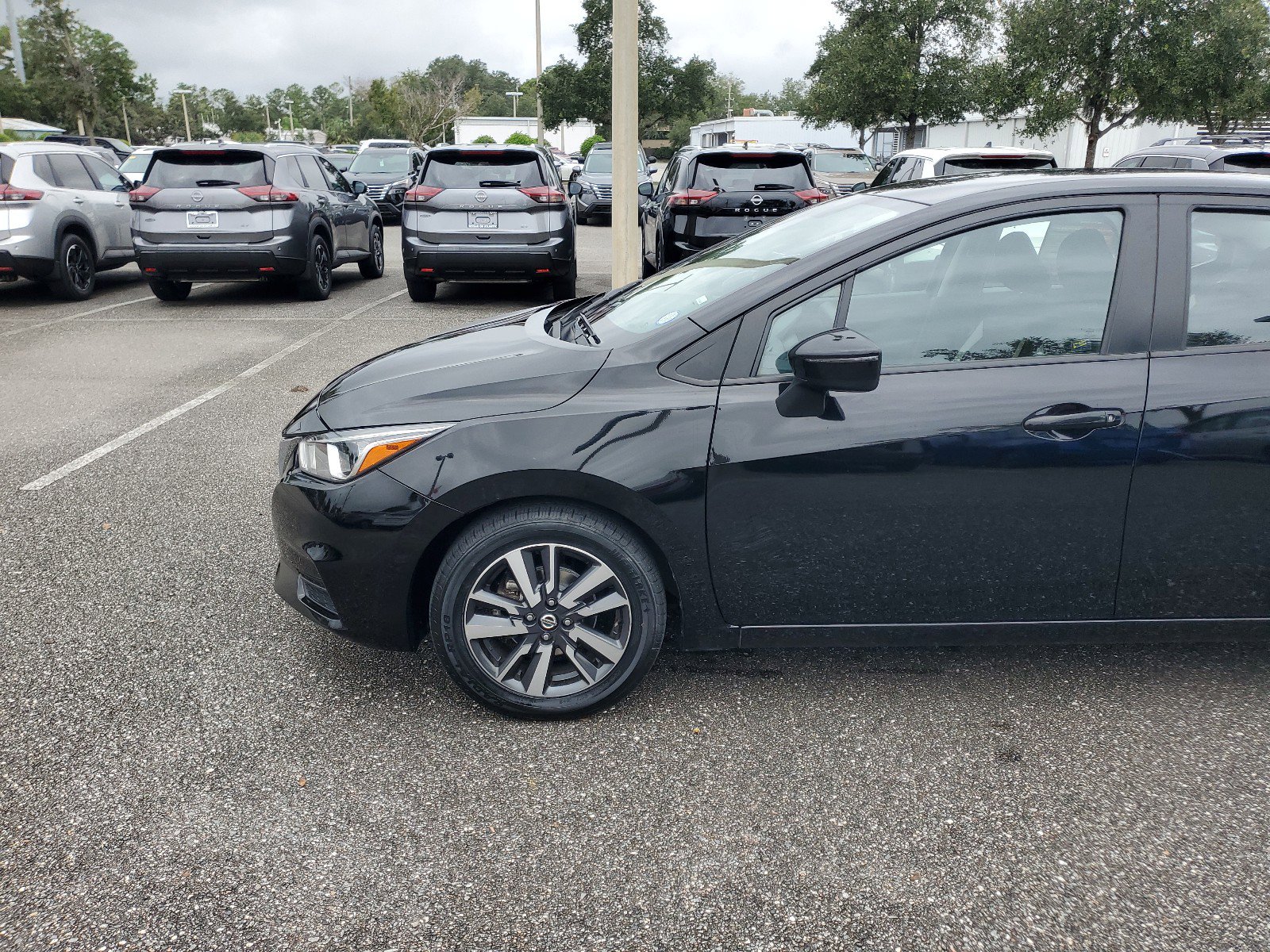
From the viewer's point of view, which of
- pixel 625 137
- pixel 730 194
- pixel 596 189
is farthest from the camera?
pixel 596 189

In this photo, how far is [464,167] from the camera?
11227 mm

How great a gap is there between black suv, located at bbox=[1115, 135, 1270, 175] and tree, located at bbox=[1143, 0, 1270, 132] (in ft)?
24.2

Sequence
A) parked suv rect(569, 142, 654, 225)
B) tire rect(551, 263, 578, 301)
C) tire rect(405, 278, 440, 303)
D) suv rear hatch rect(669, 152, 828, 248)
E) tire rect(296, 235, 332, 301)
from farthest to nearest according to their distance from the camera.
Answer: parked suv rect(569, 142, 654, 225), tire rect(405, 278, 440, 303), tire rect(296, 235, 332, 301), tire rect(551, 263, 578, 301), suv rear hatch rect(669, 152, 828, 248)

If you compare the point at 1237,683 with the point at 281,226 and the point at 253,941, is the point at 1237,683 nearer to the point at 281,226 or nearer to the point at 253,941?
the point at 253,941

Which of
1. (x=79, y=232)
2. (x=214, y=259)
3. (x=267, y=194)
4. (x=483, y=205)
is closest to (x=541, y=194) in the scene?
(x=483, y=205)

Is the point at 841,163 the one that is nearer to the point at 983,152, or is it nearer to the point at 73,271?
the point at 983,152

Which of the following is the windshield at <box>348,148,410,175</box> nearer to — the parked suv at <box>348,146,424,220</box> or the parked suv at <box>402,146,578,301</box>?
the parked suv at <box>348,146,424,220</box>

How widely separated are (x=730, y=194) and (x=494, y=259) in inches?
99.2

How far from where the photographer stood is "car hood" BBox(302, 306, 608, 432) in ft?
10.3

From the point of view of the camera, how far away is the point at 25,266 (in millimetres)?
11289

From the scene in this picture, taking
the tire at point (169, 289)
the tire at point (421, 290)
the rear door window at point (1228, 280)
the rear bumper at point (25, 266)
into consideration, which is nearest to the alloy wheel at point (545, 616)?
the rear door window at point (1228, 280)

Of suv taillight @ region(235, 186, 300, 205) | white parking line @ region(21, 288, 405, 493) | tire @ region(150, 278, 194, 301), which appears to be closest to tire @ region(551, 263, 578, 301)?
white parking line @ region(21, 288, 405, 493)

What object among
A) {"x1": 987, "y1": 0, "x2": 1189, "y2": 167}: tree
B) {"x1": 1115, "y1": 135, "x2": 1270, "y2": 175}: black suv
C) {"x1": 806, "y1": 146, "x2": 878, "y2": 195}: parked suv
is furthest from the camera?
{"x1": 806, "y1": 146, "x2": 878, "y2": 195}: parked suv

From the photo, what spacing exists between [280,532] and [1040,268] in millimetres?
2475
